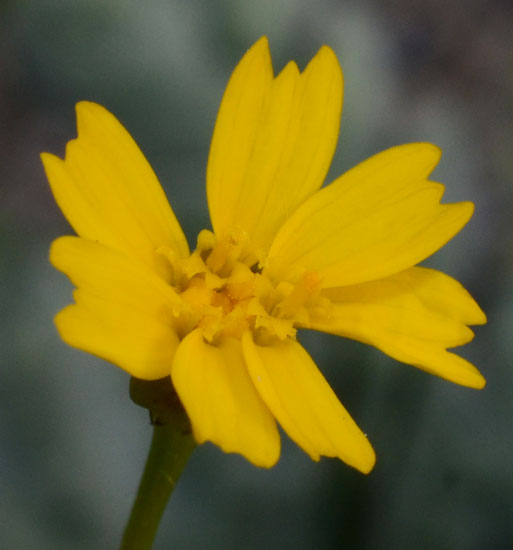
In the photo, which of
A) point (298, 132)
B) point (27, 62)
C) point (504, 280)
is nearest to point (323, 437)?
point (298, 132)

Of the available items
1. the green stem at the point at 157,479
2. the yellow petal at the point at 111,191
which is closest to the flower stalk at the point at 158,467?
the green stem at the point at 157,479

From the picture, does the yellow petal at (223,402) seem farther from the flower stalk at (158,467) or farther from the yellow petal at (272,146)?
the yellow petal at (272,146)

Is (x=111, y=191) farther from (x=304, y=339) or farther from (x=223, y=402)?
(x=304, y=339)

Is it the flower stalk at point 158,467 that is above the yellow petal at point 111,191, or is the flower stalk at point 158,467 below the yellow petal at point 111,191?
below

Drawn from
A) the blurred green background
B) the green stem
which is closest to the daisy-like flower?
the green stem

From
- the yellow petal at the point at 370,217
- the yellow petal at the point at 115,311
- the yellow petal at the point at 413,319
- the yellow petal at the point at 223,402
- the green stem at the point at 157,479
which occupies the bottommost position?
the green stem at the point at 157,479

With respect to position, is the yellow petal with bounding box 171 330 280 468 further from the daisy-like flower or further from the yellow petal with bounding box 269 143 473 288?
the yellow petal with bounding box 269 143 473 288

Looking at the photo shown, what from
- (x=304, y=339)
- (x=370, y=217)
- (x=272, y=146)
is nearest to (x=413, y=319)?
(x=370, y=217)
